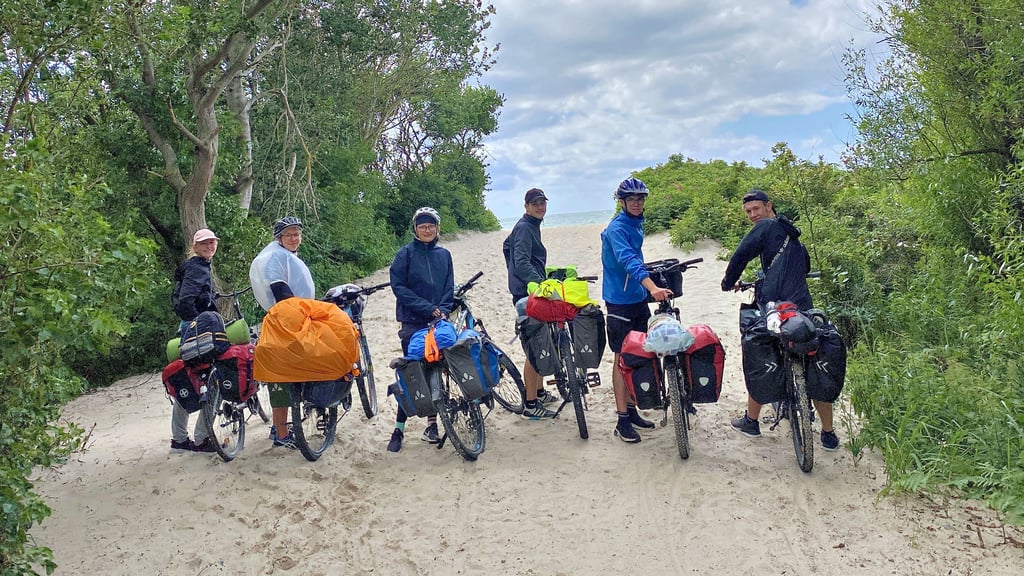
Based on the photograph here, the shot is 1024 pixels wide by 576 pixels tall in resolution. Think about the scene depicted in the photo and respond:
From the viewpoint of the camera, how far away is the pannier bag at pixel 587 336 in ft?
17.1

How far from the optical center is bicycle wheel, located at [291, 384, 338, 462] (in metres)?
4.72

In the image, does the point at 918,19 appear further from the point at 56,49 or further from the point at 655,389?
the point at 56,49

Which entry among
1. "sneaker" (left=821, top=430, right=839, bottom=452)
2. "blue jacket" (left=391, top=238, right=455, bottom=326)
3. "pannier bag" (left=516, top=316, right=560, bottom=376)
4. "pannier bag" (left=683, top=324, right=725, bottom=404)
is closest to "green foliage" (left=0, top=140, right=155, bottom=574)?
"blue jacket" (left=391, top=238, right=455, bottom=326)

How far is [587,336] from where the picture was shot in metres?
5.21

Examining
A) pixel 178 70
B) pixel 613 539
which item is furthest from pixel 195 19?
pixel 613 539

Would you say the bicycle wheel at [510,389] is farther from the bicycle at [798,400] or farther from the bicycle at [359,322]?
the bicycle at [798,400]

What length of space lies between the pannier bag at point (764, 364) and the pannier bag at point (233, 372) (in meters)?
3.61

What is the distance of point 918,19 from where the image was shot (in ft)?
21.2

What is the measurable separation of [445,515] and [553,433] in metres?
1.48

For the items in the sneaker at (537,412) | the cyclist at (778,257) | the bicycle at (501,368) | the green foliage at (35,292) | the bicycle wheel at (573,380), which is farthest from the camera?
the sneaker at (537,412)

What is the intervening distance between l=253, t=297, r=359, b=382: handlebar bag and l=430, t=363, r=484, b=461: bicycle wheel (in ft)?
2.32

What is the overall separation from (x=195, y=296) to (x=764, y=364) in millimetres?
4177

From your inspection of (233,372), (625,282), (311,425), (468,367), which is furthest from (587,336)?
(233,372)

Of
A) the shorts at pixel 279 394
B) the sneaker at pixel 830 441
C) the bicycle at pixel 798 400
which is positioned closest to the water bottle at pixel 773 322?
the bicycle at pixel 798 400
